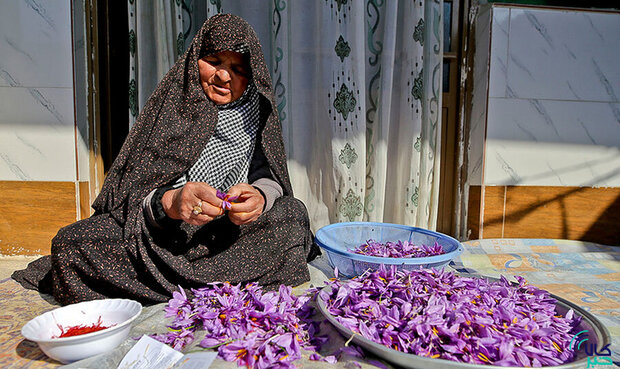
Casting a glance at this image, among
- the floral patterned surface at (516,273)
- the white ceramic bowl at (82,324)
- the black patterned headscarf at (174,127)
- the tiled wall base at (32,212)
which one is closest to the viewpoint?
the white ceramic bowl at (82,324)

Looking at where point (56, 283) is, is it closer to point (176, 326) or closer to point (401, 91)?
point (176, 326)

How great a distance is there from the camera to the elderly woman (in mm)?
1282

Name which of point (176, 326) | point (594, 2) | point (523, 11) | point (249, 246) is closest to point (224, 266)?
point (249, 246)

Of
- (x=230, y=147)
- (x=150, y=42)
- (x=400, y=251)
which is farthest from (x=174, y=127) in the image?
(x=400, y=251)

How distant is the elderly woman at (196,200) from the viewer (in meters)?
1.28

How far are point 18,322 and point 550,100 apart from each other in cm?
325

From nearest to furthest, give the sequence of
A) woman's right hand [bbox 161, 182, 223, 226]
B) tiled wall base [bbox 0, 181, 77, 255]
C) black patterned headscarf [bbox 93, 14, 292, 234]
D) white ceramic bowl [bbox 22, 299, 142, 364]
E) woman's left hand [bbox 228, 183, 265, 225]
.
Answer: white ceramic bowl [bbox 22, 299, 142, 364] → woman's right hand [bbox 161, 182, 223, 226] → woman's left hand [bbox 228, 183, 265, 225] → black patterned headscarf [bbox 93, 14, 292, 234] → tiled wall base [bbox 0, 181, 77, 255]

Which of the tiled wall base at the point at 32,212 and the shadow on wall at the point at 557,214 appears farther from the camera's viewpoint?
the shadow on wall at the point at 557,214

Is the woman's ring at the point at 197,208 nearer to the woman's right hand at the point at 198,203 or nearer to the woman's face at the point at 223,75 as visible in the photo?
the woman's right hand at the point at 198,203

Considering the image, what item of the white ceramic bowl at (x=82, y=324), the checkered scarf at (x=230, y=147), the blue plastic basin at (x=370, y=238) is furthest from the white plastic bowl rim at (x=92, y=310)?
the blue plastic basin at (x=370, y=238)

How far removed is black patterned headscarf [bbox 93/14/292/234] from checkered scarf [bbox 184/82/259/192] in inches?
3.0

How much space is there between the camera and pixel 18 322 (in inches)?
50.3

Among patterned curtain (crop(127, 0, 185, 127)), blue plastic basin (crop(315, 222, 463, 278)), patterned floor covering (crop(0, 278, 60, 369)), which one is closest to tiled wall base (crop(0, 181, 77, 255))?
patterned floor covering (crop(0, 278, 60, 369))

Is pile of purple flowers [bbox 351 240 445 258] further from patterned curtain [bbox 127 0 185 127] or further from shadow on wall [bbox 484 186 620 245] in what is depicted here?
patterned curtain [bbox 127 0 185 127]
